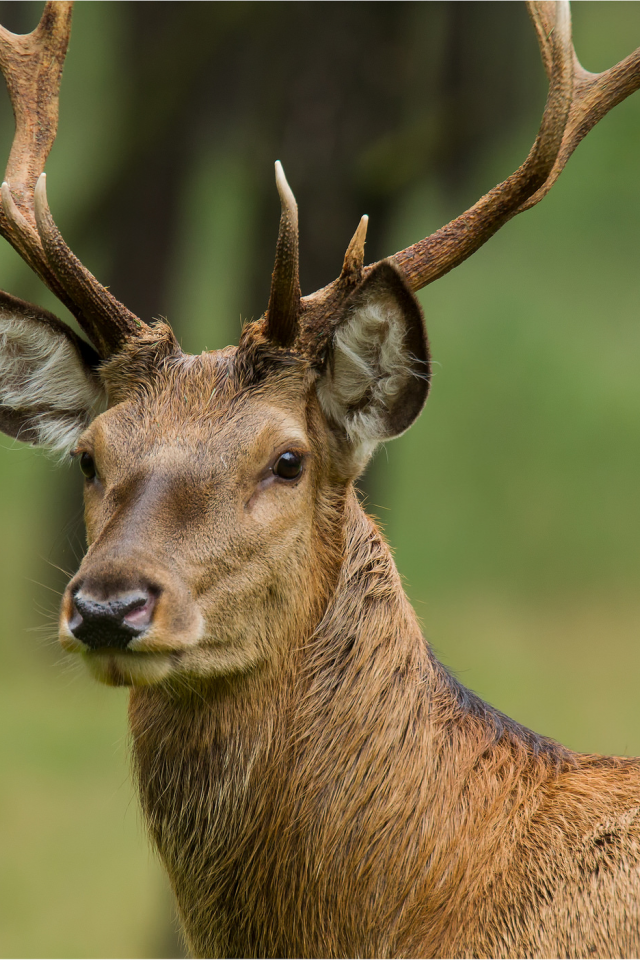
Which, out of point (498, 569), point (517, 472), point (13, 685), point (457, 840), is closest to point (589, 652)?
point (498, 569)

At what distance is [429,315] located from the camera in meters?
23.6

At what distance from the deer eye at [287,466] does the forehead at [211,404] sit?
97 millimetres

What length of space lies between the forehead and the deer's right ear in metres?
0.43

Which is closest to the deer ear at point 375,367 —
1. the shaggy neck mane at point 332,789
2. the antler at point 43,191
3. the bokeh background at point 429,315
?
the shaggy neck mane at point 332,789

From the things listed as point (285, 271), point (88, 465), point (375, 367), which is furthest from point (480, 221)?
point (88, 465)

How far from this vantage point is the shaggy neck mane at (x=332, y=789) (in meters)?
4.02

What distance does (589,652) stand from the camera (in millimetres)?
14492

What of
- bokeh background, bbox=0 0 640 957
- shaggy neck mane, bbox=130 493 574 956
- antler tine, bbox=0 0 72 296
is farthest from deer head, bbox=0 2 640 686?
bokeh background, bbox=0 0 640 957

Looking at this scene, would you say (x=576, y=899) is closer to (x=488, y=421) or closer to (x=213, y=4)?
(x=213, y=4)

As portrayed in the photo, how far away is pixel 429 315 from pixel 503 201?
1936 centimetres

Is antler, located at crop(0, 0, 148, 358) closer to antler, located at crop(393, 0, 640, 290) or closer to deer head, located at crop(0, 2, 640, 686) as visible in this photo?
deer head, located at crop(0, 2, 640, 686)

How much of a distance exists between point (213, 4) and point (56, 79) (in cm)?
492

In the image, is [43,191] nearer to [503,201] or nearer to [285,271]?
[285,271]

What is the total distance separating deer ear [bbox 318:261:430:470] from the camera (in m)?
4.11
